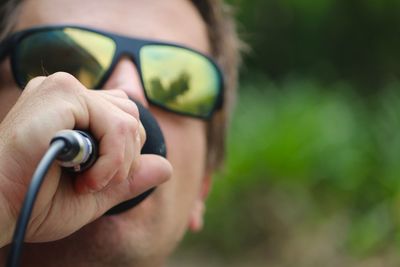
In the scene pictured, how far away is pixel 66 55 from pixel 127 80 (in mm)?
162

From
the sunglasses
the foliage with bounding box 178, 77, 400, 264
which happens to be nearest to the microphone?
the sunglasses

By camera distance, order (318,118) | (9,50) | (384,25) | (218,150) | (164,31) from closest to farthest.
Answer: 1. (9,50)
2. (164,31)
3. (218,150)
4. (318,118)
5. (384,25)

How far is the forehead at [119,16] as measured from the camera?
1938 mm

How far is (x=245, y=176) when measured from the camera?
4789 mm

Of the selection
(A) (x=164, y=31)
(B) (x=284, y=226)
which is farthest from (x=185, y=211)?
(B) (x=284, y=226)

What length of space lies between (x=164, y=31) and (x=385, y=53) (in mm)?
5084

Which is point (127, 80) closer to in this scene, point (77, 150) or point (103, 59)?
point (103, 59)

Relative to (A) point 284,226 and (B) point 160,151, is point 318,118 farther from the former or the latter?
(B) point 160,151

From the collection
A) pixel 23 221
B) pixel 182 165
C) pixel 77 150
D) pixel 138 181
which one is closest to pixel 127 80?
pixel 182 165

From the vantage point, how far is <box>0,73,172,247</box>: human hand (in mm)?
1161

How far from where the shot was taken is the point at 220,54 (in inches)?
95.6

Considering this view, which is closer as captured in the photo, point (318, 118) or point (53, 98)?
point (53, 98)

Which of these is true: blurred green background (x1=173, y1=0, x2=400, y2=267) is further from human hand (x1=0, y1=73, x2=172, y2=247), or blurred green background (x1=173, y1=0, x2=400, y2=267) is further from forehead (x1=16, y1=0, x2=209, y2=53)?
human hand (x1=0, y1=73, x2=172, y2=247)

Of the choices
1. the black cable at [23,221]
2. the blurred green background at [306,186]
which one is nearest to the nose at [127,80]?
the black cable at [23,221]
